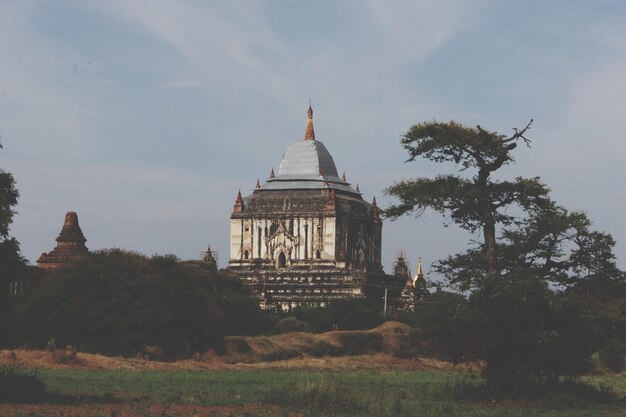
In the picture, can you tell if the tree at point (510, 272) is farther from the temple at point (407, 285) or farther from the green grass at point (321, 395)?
the temple at point (407, 285)

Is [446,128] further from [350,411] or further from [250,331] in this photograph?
[250,331]

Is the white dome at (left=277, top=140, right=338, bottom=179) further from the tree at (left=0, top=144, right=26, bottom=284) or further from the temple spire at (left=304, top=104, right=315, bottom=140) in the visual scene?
the tree at (left=0, top=144, right=26, bottom=284)

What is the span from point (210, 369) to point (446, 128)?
776 inches

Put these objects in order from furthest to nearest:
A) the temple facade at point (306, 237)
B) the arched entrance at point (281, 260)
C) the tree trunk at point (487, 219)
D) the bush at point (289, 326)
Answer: the arched entrance at point (281, 260) → the temple facade at point (306, 237) → the bush at point (289, 326) → the tree trunk at point (487, 219)

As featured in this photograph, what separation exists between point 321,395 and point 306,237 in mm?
78316

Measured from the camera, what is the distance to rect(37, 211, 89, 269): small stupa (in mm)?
99188

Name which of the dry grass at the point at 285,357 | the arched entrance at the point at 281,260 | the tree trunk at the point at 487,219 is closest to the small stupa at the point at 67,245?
the arched entrance at the point at 281,260

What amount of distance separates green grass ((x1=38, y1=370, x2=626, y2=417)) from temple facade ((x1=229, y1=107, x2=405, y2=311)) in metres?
60.5

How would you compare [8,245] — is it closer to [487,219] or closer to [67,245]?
[487,219]

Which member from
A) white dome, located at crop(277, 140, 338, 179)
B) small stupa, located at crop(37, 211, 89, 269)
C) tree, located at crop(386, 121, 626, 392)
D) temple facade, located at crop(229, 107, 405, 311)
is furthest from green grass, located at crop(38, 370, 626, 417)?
white dome, located at crop(277, 140, 338, 179)

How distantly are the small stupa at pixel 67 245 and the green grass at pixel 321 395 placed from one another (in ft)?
181

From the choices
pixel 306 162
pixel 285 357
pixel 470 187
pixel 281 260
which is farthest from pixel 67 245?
pixel 470 187

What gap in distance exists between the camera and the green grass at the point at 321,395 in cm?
3195

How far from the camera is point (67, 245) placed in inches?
3976
